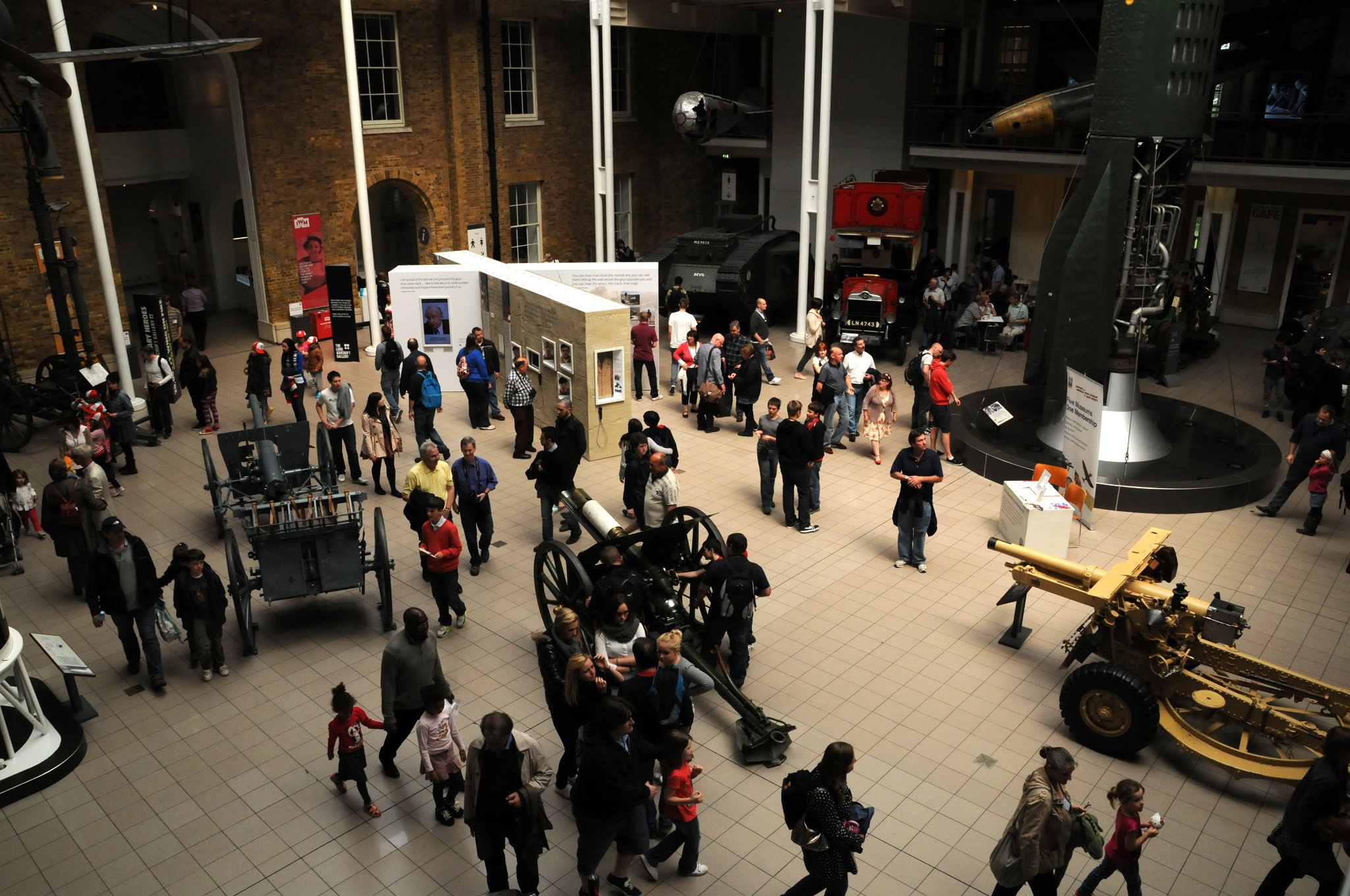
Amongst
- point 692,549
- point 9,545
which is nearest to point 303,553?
point 692,549

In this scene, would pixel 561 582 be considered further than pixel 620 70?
No

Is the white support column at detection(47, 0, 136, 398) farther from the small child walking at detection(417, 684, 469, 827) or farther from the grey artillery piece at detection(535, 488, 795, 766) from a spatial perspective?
the small child walking at detection(417, 684, 469, 827)

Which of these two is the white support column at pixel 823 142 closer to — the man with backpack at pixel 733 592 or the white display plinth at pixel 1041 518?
the white display plinth at pixel 1041 518

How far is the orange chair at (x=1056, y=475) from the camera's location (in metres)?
11.6

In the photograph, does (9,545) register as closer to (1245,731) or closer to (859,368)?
(859,368)

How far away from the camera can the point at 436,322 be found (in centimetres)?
1669

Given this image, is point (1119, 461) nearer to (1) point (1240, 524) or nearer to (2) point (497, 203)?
(1) point (1240, 524)

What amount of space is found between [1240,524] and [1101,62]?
223 inches

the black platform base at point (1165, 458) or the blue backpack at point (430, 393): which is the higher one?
the blue backpack at point (430, 393)

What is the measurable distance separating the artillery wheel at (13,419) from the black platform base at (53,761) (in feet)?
23.6

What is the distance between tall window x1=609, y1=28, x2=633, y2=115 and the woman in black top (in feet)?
71.3

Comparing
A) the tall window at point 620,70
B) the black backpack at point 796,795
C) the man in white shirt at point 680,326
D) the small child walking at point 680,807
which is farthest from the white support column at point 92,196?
the tall window at point 620,70

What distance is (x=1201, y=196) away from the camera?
21203mm

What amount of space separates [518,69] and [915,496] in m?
16.2
